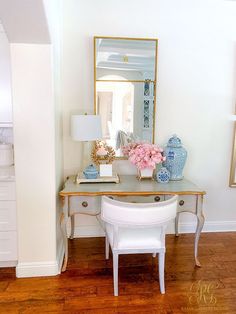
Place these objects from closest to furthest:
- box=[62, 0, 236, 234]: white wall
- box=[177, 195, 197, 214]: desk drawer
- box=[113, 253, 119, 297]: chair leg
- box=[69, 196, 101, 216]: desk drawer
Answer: box=[113, 253, 119, 297]: chair leg, box=[69, 196, 101, 216]: desk drawer, box=[177, 195, 197, 214]: desk drawer, box=[62, 0, 236, 234]: white wall

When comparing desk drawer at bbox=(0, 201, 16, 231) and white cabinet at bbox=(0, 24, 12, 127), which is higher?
white cabinet at bbox=(0, 24, 12, 127)

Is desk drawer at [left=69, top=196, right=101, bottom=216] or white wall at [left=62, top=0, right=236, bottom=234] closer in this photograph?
desk drawer at [left=69, top=196, right=101, bottom=216]

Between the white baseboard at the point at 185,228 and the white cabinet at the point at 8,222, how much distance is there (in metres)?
0.83

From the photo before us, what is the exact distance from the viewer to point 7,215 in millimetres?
2309

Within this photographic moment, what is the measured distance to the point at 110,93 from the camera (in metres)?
2.80

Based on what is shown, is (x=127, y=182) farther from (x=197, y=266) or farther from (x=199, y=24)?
(x=199, y=24)

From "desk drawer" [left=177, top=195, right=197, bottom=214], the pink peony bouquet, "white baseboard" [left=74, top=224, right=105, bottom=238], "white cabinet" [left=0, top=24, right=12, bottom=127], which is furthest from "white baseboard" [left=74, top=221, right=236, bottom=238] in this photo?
"white cabinet" [left=0, top=24, right=12, bottom=127]

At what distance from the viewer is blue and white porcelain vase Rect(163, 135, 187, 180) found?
108 inches

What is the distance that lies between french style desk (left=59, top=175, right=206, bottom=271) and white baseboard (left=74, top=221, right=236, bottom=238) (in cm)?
Result: 60

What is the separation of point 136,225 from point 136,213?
0.33 feet

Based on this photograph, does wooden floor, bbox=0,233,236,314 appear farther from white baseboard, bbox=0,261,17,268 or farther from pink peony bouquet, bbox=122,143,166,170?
pink peony bouquet, bbox=122,143,166,170

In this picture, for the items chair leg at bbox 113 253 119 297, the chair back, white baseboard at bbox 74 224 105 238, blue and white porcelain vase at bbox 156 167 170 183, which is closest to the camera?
the chair back

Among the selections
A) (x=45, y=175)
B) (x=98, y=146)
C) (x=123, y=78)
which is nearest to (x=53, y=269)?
(x=45, y=175)

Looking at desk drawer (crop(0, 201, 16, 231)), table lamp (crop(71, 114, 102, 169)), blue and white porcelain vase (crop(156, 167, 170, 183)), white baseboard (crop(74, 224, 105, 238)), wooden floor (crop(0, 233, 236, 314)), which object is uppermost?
table lamp (crop(71, 114, 102, 169))
